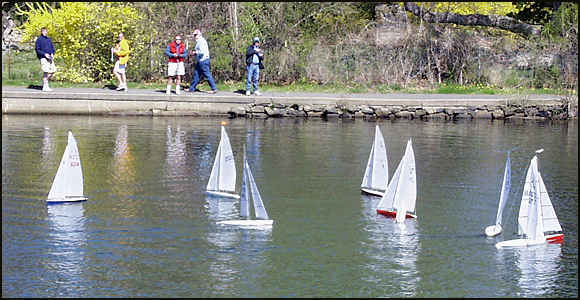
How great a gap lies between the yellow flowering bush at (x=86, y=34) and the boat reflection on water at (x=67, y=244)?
56.0ft

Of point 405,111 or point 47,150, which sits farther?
point 405,111

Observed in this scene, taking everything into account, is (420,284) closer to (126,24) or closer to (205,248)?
(205,248)

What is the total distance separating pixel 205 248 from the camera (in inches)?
648

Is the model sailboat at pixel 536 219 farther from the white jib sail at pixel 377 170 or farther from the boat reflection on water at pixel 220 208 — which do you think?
the boat reflection on water at pixel 220 208

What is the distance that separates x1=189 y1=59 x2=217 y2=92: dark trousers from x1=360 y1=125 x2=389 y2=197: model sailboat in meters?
12.9

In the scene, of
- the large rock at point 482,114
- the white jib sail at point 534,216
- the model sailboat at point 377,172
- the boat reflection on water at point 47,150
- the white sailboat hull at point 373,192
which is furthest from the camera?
the large rock at point 482,114

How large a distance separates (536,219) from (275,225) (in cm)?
447

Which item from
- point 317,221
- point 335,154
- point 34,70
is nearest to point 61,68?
point 34,70

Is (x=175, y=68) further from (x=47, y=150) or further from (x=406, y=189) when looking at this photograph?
(x=406, y=189)

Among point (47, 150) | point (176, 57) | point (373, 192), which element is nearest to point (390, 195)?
point (373, 192)

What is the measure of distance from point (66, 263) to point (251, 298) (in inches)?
124

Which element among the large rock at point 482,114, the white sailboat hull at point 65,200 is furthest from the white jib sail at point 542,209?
the large rock at point 482,114

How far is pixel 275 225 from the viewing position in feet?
59.1

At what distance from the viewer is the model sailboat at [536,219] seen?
1708 centimetres
